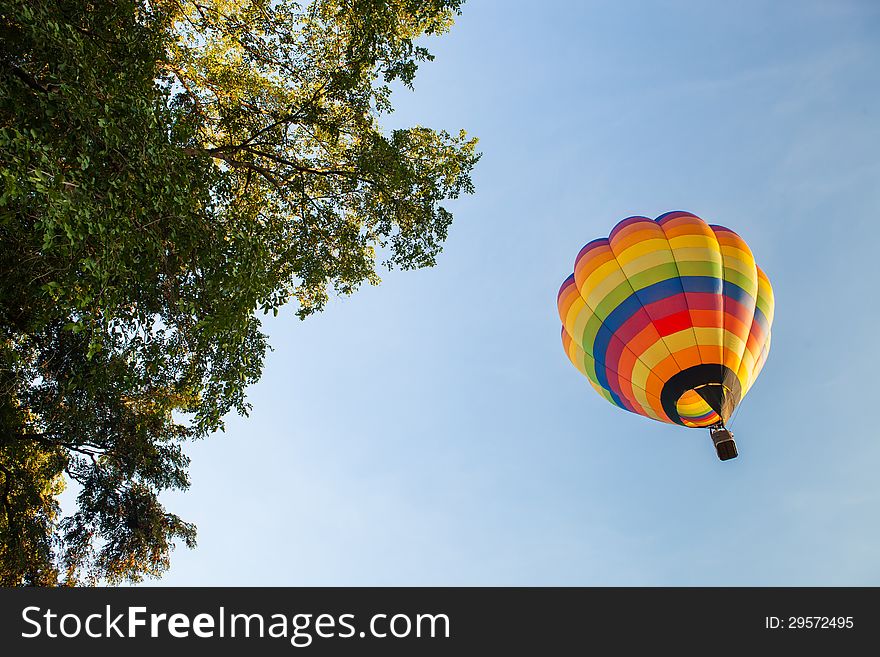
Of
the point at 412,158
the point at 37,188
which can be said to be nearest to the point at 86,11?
the point at 37,188

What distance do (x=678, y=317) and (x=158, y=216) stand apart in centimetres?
1029

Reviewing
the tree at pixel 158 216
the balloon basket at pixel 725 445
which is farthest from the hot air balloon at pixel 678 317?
the tree at pixel 158 216

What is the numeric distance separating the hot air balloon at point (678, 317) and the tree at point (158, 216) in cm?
482

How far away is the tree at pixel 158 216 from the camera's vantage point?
4785 millimetres

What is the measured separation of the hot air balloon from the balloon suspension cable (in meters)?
0.02

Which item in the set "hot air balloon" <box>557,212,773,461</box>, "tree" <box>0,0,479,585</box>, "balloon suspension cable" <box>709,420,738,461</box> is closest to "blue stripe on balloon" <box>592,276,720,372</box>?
"hot air balloon" <box>557,212,773,461</box>

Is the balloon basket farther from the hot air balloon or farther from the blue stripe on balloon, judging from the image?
the blue stripe on balloon

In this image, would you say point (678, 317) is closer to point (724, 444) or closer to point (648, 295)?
point (648, 295)

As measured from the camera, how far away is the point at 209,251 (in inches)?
230

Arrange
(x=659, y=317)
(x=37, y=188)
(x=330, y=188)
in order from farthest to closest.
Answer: (x=659, y=317) → (x=330, y=188) → (x=37, y=188)

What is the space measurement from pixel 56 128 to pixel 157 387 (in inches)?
184

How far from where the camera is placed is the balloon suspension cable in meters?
10.6

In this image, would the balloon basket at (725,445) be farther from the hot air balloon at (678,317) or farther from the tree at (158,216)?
the tree at (158,216)

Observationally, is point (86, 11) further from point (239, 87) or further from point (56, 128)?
point (239, 87)
